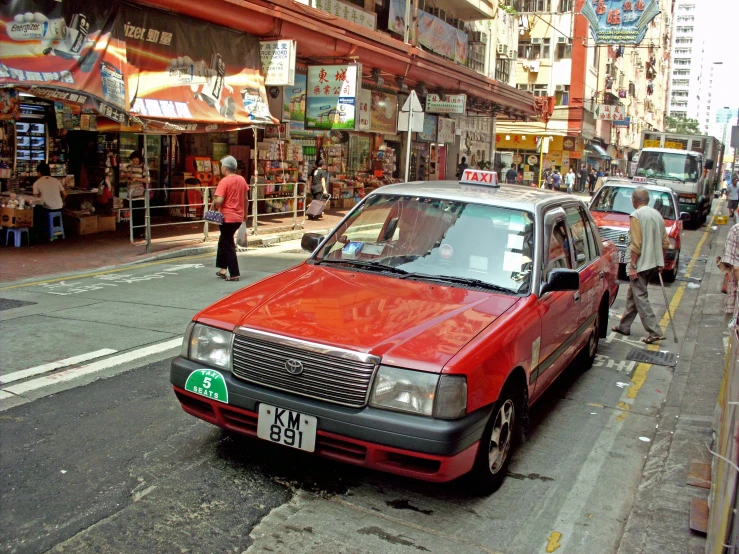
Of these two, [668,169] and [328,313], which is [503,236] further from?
[668,169]

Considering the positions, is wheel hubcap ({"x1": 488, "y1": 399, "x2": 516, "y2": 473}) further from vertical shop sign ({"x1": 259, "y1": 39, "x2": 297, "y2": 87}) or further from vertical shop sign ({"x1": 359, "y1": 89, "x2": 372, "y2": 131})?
vertical shop sign ({"x1": 359, "y1": 89, "x2": 372, "y2": 131})

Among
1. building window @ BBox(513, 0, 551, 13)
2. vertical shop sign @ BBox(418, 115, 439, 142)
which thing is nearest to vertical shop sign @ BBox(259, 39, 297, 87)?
vertical shop sign @ BBox(418, 115, 439, 142)

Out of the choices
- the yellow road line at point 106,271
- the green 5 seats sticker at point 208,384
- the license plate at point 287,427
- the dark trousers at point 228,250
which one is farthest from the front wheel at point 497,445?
the yellow road line at point 106,271

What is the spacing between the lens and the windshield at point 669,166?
26.0m

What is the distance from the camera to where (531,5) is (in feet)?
174

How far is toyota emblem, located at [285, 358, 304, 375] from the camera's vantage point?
3.75 metres

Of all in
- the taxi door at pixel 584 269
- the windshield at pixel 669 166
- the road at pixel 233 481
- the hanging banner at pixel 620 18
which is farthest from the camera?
the hanging banner at pixel 620 18

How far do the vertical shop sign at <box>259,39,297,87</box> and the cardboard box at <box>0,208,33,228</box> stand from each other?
258 inches

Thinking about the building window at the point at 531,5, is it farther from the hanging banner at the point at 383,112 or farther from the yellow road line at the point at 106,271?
the yellow road line at the point at 106,271

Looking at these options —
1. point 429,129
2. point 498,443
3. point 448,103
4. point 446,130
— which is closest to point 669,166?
point 448,103

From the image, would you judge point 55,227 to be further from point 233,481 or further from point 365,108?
point 365,108

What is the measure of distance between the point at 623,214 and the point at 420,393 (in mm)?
10965

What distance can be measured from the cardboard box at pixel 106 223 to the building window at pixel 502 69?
2840 centimetres

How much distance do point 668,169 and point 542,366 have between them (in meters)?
23.8
